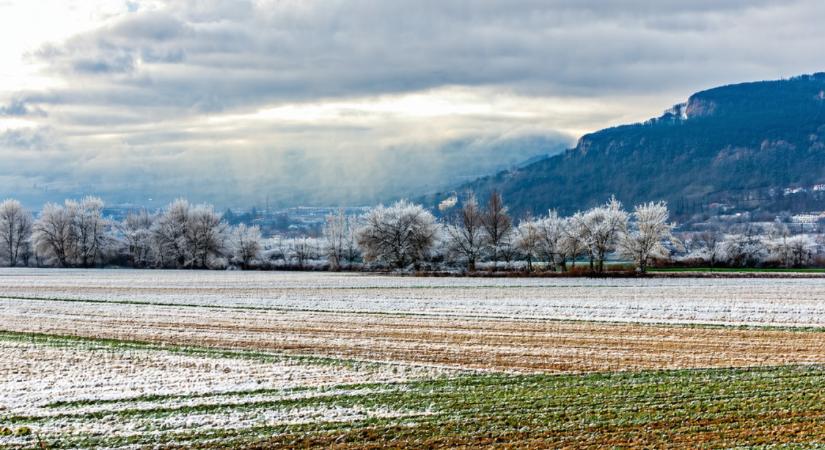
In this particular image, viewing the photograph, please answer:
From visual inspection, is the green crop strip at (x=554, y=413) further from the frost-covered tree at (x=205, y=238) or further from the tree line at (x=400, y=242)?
the frost-covered tree at (x=205, y=238)

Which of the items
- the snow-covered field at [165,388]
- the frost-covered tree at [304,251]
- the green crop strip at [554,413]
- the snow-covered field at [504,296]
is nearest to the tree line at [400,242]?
the frost-covered tree at [304,251]

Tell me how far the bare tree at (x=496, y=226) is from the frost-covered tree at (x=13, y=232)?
247 feet

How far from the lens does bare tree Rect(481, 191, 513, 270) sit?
312 ft

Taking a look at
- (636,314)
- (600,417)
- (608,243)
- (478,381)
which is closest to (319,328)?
(478,381)

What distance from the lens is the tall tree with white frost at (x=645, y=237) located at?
82000 mm

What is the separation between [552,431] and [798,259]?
89925 mm

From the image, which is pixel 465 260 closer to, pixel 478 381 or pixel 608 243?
pixel 608 243

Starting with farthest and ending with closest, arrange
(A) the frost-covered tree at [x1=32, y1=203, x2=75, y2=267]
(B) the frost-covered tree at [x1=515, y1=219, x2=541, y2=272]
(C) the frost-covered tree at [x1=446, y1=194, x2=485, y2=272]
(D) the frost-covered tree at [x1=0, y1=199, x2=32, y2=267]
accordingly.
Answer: (D) the frost-covered tree at [x1=0, y1=199, x2=32, y2=267], (A) the frost-covered tree at [x1=32, y1=203, x2=75, y2=267], (C) the frost-covered tree at [x1=446, y1=194, x2=485, y2=272], (B) the frost-covered tree at [x1=515, y1=219, x2=541, y2=272]

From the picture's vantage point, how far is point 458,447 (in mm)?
16000

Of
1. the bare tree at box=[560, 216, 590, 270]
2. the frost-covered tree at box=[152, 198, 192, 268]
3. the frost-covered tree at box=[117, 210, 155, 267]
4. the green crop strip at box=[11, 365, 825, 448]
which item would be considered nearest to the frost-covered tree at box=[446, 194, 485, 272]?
the bare tree at box=[560, 216, 590, 270]

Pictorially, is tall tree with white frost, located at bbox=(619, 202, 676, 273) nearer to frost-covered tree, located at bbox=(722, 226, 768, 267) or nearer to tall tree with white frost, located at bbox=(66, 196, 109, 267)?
frost-covered tree, located at bbox=(722, 226, 768, 267)

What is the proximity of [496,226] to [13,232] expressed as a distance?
79.9 m

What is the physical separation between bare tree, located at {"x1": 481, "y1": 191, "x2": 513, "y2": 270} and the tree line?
0.43 ft

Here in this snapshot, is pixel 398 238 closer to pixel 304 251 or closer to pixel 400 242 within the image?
pixel 400 242
